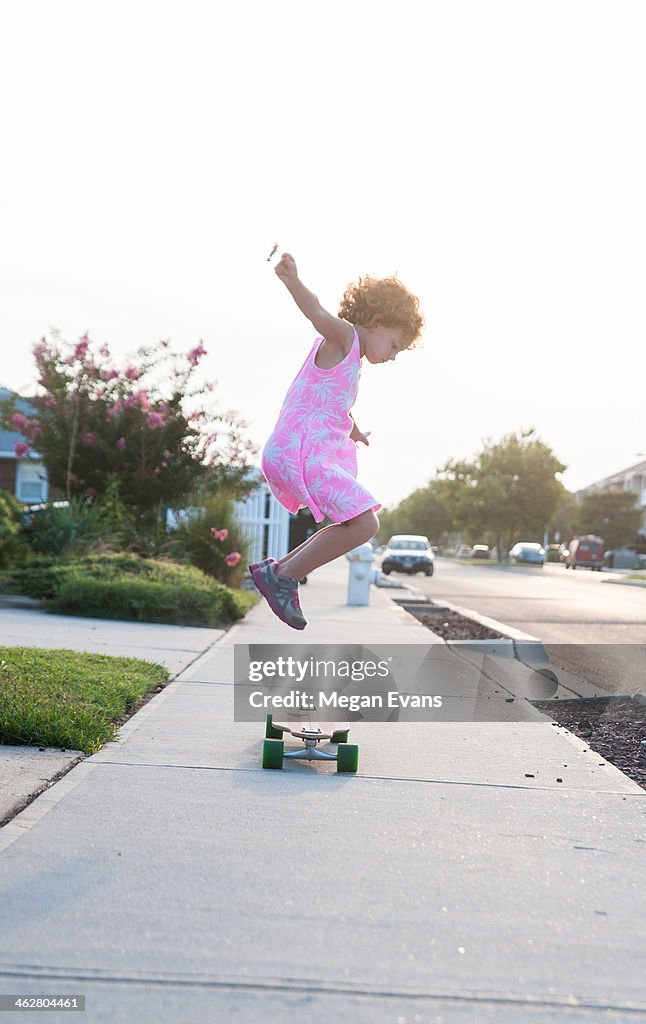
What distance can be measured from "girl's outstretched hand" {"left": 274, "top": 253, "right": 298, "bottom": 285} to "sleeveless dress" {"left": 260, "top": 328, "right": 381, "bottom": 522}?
375 millimetres

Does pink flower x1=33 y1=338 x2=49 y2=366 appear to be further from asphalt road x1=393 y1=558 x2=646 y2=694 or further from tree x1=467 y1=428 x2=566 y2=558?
tree x1=467 y1=428 x2=566 y2=558

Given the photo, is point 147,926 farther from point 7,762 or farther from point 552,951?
point 7,762

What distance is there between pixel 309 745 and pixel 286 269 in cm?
188

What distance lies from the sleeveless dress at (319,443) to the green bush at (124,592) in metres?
5.94

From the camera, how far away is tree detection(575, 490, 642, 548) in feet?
250

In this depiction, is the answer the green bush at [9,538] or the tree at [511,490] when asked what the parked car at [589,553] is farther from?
the green bush at [9,538]

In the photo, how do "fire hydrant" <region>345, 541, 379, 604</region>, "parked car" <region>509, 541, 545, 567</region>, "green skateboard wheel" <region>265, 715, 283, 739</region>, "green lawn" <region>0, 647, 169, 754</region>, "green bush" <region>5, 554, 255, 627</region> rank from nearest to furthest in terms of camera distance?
"green lawn" <region>0, 647, 169, 754</region> → "green skateboard wheel" <region>265, 715, 283, 739</region> → "green bush" <region>5, 554, 255, 627</region> → "fire hydrant" <region>345, 541, 379, 604</region> → "parked car" <region>509, 541, 545, 567</region>

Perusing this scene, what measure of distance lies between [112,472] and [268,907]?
38.4ft

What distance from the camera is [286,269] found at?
377 centimetres

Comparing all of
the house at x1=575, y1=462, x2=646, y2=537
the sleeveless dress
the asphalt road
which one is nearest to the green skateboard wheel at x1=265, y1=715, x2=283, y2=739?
the sleeveless dress

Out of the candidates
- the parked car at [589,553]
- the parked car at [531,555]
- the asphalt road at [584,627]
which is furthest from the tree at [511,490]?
the asphalt road at [584,627]

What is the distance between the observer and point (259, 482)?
16688 mm

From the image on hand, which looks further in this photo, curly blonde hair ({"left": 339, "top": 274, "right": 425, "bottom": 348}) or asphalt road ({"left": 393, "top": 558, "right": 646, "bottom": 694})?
asphalt road ({"left": 393, "top": 558, "right": 646, "bottom": 694})

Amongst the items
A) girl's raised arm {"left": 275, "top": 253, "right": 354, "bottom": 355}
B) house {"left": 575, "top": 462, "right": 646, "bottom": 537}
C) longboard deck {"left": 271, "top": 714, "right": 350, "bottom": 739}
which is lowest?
longboard deck {"left": 271, "top": 714, "right": 350, "bottom": 739}
